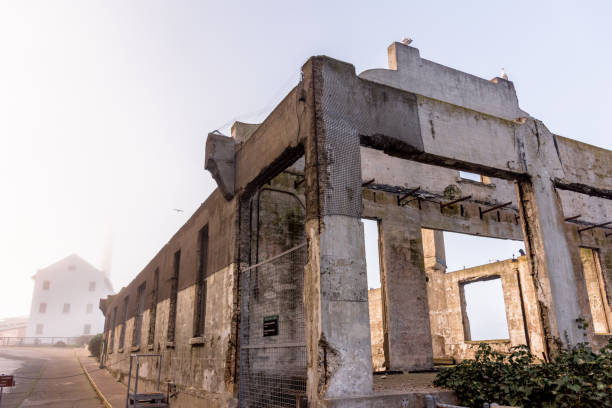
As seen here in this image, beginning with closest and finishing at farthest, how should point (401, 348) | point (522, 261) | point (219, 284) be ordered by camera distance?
point (219, 284) < point (401, 348) < point (522, 261)

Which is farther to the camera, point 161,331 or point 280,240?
point 161,331

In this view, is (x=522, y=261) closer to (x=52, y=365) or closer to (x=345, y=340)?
(x=345, y=340)

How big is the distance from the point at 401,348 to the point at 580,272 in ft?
14.1

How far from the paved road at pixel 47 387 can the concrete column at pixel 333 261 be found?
12083mm

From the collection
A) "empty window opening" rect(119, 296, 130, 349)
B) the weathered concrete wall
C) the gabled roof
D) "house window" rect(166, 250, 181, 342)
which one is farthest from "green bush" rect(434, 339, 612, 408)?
the gabled roof

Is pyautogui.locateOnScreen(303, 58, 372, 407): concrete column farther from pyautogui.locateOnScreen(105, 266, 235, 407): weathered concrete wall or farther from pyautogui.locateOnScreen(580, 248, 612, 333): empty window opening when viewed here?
pyautogui.locateOnScreen(580, 248, 612, 333): empty window opening

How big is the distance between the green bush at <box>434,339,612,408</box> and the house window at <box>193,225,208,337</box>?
6024mm

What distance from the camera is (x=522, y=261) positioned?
48.2ft

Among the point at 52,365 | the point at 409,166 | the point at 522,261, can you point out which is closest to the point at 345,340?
the point at 409,166

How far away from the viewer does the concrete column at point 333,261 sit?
5273mm

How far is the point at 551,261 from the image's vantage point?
26.5 feet

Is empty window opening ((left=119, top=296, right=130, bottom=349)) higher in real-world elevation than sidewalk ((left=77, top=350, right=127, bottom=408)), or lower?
higher

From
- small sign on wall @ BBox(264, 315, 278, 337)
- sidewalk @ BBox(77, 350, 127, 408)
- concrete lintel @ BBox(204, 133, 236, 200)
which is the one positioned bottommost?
sidewalk @ BBox(77, 350, 127, 408)

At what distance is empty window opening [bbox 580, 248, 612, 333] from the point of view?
49.9 ft
